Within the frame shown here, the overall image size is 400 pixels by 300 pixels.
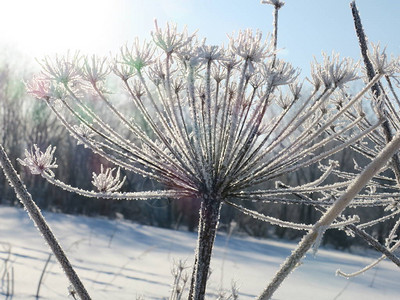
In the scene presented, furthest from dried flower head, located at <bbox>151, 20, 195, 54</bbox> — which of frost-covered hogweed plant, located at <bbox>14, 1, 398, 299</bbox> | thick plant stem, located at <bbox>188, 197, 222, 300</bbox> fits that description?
thick plant stem, located at <bbox>188, 197, 222, 300</bbox>

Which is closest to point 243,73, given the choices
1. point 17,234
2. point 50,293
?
point 50,293

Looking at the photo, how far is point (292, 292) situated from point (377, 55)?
6.48 meters

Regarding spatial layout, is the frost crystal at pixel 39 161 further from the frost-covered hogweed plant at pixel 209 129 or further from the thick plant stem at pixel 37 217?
the thick plant stem at pixel 37 217

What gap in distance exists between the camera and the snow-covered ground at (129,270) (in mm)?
4968

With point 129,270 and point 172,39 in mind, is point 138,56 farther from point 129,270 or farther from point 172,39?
point 129,270

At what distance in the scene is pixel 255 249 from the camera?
18031 mm

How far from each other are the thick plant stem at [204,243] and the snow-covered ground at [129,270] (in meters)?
0.48

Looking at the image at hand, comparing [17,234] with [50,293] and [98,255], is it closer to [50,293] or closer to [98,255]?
[98,255]

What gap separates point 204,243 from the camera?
125cm

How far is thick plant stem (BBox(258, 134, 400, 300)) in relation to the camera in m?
0.67

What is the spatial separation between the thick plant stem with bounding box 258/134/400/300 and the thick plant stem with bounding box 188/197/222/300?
40cm

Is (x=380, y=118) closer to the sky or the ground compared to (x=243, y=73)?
closer to the ground

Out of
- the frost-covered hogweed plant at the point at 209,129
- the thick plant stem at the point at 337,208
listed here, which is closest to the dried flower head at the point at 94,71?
the frost-covered hogweed plant at the point at 209,129

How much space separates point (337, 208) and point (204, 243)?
1.95 feet
